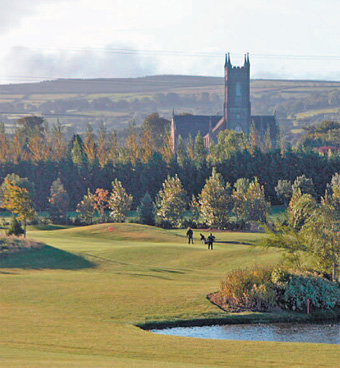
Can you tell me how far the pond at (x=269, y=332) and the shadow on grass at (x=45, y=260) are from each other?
696 inches

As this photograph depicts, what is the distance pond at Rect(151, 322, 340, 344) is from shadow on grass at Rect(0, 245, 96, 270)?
1767 cm

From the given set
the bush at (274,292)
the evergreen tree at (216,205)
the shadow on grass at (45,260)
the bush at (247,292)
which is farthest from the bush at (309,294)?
the evergreen tree at (216,205)

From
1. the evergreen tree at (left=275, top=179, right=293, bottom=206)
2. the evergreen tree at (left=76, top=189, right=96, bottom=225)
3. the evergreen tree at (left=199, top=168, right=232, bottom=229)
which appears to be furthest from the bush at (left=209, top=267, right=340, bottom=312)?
the evergreen tree at (left=275, top=179, right=293, bottom=206)

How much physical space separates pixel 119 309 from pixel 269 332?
6796 millimetres

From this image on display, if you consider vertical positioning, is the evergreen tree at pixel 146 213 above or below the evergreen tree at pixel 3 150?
below

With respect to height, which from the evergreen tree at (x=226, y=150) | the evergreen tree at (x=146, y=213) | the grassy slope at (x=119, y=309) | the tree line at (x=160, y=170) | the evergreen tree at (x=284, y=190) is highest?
the evergreen tree at (x=226, y=150)

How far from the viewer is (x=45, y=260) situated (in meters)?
49.2

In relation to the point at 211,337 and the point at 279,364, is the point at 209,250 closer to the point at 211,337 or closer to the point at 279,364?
the point at 211,337

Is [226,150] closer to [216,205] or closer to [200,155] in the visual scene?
[200,155]

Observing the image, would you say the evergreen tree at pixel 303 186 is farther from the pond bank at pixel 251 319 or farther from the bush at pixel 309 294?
the pond bank at pixel 251 319

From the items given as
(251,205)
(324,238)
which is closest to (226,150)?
(251,205)

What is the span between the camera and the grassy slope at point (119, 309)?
23.0 m

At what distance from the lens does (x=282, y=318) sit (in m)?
33.3

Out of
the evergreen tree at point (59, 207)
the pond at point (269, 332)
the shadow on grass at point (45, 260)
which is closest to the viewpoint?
the pond at point (269, 332)
